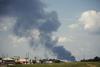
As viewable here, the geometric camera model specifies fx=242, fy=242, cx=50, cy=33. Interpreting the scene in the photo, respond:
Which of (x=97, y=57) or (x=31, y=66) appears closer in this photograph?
(x=31, y=66)

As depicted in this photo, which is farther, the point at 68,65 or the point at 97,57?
the point at 97,57

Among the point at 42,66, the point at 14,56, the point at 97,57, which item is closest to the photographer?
the point at 42,66

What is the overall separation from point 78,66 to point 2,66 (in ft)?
115

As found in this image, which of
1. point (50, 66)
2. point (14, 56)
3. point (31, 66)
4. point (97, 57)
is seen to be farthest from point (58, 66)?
point (14, 56)

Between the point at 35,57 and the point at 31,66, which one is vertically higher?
the point at 35,57

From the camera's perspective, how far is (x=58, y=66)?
96.1 meters

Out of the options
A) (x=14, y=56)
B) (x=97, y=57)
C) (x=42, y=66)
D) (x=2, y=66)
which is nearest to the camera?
(x=2, y=66)

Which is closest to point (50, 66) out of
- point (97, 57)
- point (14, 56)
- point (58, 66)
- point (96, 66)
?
point (58, 66)

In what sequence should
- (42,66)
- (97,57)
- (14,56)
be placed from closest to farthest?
(42,66) → (97,57) → (14,56)

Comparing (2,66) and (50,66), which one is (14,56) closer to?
(50,66)

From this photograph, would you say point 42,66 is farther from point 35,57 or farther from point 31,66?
point 35,57

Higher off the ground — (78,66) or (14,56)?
(14,56)

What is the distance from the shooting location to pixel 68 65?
98000mm

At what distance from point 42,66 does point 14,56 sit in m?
96.1
